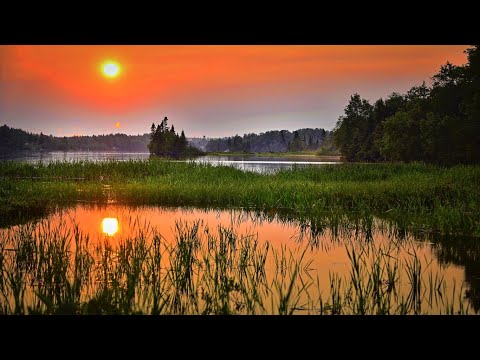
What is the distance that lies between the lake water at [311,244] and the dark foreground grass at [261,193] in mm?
1084

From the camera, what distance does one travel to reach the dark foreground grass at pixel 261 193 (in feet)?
46.6

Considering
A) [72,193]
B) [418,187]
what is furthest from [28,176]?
[418,187]

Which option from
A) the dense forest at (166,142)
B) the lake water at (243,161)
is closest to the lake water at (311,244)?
the lake water at (243,161)

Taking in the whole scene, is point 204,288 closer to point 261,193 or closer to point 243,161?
point 261,193

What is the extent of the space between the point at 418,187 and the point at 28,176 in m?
22.3

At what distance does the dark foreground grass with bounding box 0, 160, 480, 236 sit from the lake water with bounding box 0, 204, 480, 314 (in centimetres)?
108

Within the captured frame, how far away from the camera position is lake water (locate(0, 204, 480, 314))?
7078mm

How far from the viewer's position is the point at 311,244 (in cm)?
1117

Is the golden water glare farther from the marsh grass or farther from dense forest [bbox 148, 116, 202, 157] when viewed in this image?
dense forest [bbox 148, 116, 202, 157]

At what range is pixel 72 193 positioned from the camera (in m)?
20.8

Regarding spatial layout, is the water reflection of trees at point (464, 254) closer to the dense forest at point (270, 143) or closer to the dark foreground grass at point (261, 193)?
the dark foreground grass at point (261, 193)
